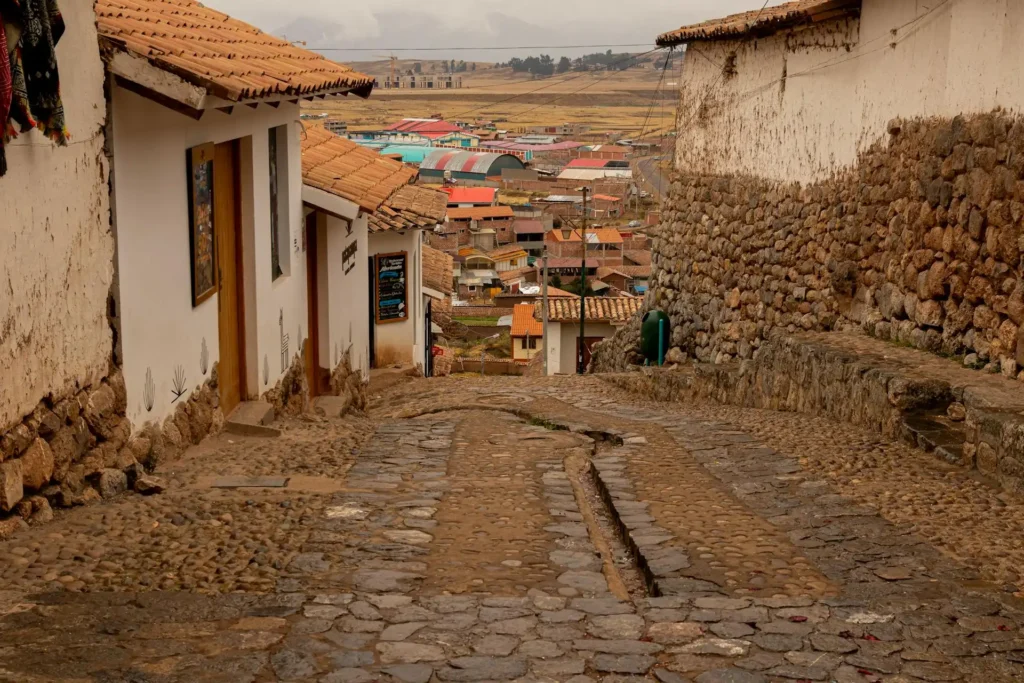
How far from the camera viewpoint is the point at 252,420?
29.2 ft

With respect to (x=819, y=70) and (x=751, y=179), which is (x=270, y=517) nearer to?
(x=819, y=70)

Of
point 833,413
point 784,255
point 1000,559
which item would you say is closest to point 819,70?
point 784,255

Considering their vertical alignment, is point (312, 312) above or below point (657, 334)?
above

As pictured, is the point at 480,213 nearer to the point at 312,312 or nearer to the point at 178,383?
the point at 312,312

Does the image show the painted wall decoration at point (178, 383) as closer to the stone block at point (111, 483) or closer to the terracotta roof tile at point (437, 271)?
the stone block at point (111, 483)

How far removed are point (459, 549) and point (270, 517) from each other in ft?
3.38

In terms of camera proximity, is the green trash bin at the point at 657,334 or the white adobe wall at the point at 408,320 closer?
the green trash bin at the point at 657,334

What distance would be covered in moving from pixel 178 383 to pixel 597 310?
2355 cm

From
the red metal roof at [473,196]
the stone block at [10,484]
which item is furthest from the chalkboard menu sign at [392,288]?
the red metal roof at [473,196]

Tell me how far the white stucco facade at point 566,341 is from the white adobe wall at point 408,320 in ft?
38.1

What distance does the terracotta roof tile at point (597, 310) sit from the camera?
99.1ft

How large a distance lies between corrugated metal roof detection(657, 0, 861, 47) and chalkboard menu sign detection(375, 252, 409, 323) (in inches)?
203

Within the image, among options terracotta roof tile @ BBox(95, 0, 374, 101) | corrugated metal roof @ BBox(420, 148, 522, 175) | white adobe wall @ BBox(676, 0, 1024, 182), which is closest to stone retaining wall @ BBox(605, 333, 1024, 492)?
white adobe wall @ BBox(676, 0, 1024, 182)

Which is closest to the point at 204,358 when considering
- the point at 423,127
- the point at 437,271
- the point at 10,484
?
the point at 10,484
